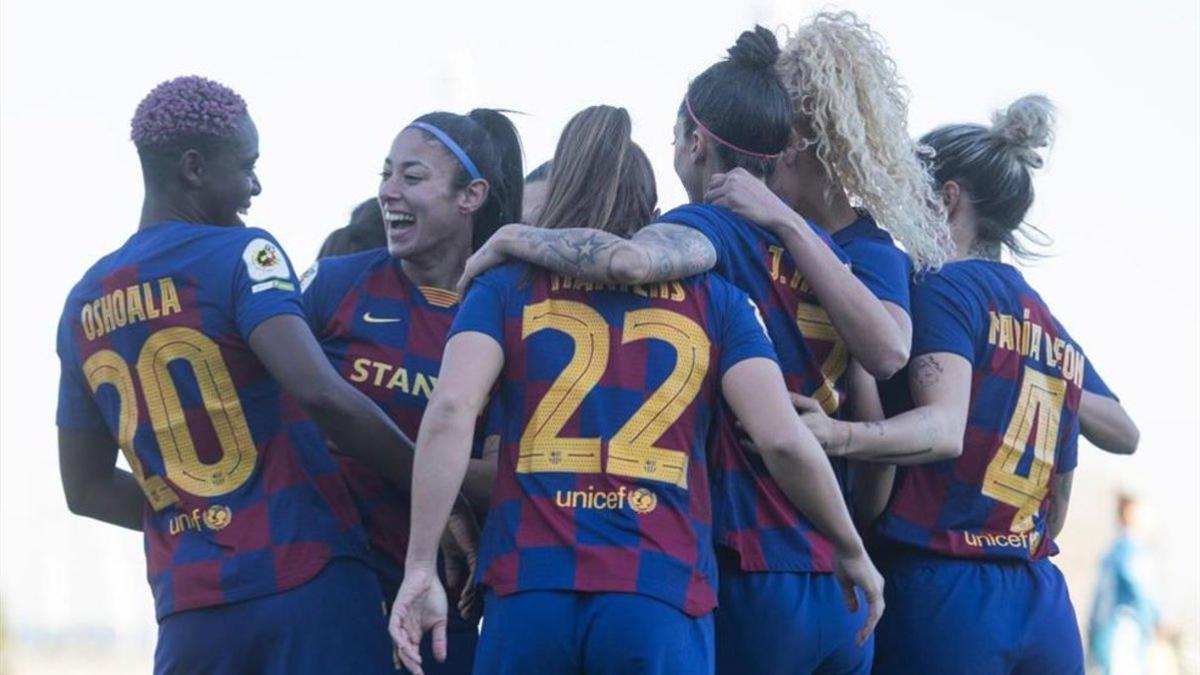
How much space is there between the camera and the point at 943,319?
5.91 meters

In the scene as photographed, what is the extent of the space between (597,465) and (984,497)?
1487 millimetres

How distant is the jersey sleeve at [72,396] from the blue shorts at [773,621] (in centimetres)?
176

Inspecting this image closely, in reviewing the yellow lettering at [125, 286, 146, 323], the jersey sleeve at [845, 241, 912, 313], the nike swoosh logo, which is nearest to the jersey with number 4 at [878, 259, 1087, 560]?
the jersey sleeve at [845, 241, 912, 313]

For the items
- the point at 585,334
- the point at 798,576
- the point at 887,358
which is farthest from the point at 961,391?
the point at 585,334

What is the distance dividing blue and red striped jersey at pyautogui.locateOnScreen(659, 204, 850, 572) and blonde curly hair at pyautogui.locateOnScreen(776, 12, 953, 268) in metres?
0.30

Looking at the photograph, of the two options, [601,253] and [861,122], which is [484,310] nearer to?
[601,253]

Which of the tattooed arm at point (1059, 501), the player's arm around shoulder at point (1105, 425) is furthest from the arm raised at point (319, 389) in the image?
the player's arm around shoulder at point (1105, 425)

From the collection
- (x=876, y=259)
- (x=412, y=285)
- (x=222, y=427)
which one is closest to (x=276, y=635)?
(x=222, y=427)

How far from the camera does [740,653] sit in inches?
211

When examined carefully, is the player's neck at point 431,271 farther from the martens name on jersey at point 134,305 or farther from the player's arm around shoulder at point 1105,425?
the player's arm around shoulder at point 1105,425

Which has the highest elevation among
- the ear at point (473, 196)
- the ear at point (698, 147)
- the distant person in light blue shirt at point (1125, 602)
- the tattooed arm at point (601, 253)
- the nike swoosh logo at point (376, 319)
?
the ear at point (698, 147)

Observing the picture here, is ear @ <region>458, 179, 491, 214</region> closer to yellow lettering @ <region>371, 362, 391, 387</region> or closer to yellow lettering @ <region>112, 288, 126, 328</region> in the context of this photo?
Result: yellow lettering @ <region>371, 362, 391, 387</region>

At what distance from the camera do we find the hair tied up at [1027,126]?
630cm

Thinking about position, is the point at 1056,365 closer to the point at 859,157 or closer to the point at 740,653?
the point at 859,157
